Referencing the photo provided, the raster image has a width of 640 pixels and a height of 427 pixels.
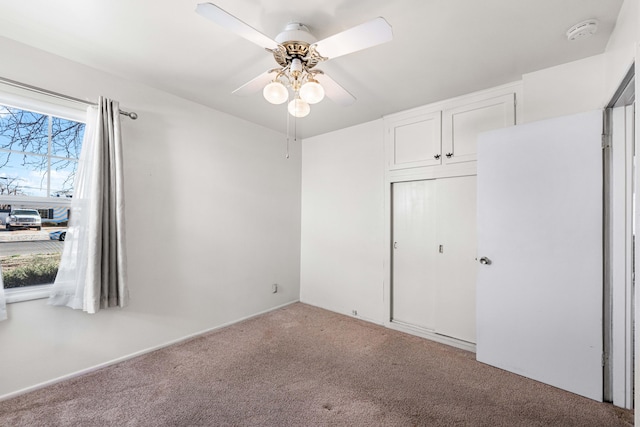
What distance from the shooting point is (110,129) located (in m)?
2.22

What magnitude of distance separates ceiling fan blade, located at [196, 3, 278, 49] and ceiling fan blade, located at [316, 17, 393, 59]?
0.30 metres

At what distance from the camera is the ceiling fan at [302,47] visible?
4.25ft

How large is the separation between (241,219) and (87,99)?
1.77m

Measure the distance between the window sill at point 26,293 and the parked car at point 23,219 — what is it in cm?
44

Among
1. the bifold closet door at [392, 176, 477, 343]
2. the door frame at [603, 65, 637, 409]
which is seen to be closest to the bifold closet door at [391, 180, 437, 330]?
the bifold closet door at [392, 176, 477, 343]

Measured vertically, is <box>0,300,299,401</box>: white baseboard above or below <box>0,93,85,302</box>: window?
below

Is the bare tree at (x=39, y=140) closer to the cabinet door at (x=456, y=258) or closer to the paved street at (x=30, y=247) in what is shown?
the paved street at (x=30, y=247)

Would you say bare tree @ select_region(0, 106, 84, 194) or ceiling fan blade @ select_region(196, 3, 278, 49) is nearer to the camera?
ceiling fan blade @ select_region(196, 3, 278, 49)

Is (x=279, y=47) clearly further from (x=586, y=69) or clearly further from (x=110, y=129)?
(x=586, y=69)

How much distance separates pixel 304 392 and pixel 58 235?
2217 mm

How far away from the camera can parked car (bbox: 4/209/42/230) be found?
1.96 m

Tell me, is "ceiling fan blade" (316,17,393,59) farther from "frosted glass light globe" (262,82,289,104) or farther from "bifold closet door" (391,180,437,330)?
"bifold closet door" (391,180,437,330)

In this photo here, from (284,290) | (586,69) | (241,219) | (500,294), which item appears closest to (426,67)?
(586,69)

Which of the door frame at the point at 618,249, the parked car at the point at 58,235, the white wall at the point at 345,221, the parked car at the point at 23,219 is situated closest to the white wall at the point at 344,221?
the white wall at the point at 345,221
